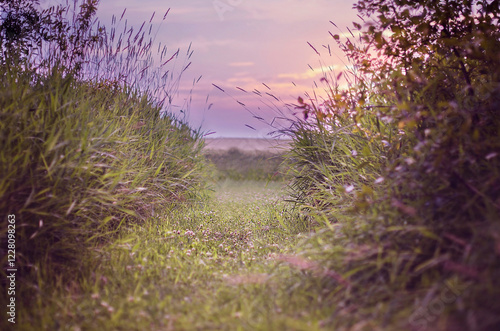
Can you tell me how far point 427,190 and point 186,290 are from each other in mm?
1674

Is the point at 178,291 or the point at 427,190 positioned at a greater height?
the point at 427,190

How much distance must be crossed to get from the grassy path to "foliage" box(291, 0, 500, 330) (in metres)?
0.37

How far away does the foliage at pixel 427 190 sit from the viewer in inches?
74.5

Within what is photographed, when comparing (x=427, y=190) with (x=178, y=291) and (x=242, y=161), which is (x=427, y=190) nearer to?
(x=178, y=291)

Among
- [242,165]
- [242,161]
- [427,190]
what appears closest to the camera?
[427,190]

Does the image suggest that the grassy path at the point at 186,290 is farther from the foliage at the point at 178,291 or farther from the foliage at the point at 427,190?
the foliage at the point at 427,190

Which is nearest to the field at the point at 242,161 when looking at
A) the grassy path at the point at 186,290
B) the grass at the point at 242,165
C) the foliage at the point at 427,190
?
the grass at the point at 242,165

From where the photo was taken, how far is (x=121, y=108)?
440 cm

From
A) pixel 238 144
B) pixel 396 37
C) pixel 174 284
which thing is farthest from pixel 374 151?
pixel 238 144

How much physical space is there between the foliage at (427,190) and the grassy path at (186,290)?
366 millimetres

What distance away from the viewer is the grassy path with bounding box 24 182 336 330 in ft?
6.72

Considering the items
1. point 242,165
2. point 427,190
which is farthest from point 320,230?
point 242,165

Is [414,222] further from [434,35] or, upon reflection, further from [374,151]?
[434,35]

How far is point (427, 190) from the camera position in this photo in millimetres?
2354
